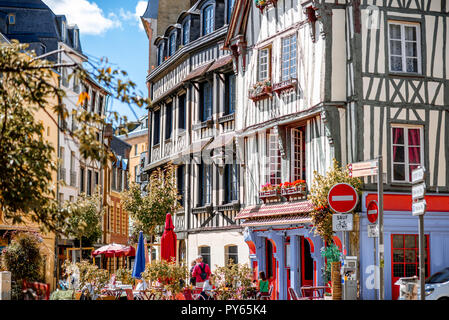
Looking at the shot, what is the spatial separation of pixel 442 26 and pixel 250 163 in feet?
23.5

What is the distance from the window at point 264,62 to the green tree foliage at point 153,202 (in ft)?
24.8

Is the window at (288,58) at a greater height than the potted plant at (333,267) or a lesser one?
greater

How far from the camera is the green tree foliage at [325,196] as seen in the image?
18.7m

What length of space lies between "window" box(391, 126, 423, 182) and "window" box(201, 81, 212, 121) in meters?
10.1

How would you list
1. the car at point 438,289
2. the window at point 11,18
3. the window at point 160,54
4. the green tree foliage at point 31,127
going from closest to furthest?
1. the green tree foliage at point 31,127
2. the car at point 438,289
3. the window at point 160,54
4. the window at point 11,18

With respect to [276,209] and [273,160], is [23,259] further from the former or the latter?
[273,160]

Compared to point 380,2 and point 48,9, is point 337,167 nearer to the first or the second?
point 380,2

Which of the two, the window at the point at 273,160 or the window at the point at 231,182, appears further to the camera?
the window at the point at 231,182

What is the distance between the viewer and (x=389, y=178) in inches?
769

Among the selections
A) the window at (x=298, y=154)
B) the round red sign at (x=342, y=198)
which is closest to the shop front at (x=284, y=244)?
the window at (x=298, y=154)

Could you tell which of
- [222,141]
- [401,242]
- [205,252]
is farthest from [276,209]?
[205,252]

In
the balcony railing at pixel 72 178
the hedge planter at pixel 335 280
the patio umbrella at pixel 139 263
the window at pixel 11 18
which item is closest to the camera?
the hedge planter at pixel 335 280

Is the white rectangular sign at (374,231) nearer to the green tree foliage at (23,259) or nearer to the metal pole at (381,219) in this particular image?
the metal pole at (381,219)
